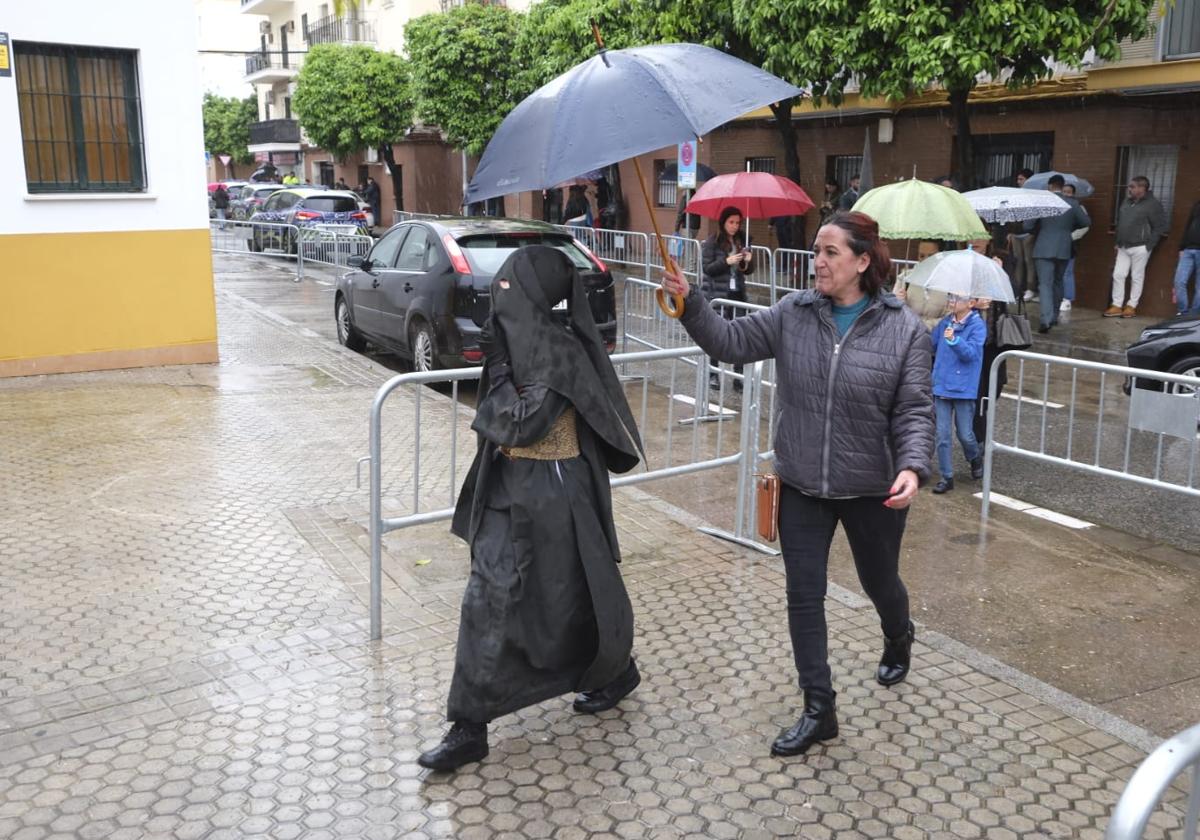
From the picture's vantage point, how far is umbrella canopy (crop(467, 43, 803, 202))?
13.0 feet

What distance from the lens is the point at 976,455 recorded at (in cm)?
778

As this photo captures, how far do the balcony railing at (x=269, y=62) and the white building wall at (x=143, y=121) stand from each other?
139 feet

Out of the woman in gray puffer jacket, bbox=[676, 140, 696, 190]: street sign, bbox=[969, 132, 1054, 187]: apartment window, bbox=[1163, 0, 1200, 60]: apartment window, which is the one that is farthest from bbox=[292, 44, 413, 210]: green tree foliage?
the woman in gray puffer jacket

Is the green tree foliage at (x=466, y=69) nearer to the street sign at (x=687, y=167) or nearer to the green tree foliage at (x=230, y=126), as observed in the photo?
the street sign at (x=687, y=167)

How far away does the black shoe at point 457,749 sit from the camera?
4039 millimetres

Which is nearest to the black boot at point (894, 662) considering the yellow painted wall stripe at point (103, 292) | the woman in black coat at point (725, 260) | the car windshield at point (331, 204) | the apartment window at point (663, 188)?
the woman in black coat at point (725, 260)

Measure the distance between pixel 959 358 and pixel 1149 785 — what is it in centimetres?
576

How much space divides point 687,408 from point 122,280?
5524 millimetres

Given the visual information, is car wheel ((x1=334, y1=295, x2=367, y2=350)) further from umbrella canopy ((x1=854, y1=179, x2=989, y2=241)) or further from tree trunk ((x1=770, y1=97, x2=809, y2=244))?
tree trunk ((x1=770, y1=97, x2=809, y2=244))

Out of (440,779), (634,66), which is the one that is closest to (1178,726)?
(440,779)

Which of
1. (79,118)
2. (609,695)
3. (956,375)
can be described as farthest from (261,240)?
(609,695)

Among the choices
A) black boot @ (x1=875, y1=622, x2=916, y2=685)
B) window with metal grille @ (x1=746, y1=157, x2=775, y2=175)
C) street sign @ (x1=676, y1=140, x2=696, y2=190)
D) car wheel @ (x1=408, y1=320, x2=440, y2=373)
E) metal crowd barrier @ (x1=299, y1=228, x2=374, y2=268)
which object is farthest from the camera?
window with metal grille @ (x1=746, y1=157, x2=775, y2=175)

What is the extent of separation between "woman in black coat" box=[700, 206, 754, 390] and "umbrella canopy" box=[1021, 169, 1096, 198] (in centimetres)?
604

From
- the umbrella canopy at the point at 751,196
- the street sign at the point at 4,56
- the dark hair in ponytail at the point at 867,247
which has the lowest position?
the dark hair in ponytail at the point at 867,247
